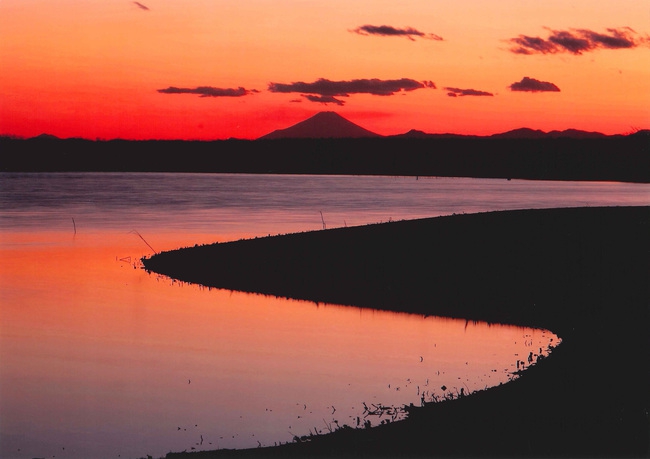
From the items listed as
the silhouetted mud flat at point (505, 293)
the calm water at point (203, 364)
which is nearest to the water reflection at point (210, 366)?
the calm water at point (203, 364)

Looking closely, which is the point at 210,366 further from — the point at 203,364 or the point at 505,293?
the point at 505,293

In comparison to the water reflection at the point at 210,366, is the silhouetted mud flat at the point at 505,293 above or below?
above

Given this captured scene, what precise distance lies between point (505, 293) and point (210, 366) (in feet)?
37.0

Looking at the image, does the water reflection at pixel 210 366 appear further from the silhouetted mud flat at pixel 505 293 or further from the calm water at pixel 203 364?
the silhouetted mud flat at pixel 505 293

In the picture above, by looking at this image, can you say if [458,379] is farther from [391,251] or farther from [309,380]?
[391,251]

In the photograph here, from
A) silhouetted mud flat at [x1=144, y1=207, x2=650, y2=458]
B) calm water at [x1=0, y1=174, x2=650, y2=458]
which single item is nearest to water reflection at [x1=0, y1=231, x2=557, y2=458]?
calm water at [x1=0, y1=174, x2=650, y2=458]

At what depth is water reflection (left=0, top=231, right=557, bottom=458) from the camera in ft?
49.2

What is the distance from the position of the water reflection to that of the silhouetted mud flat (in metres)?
1.36

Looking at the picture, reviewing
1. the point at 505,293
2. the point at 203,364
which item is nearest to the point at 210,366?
the point at 203,364

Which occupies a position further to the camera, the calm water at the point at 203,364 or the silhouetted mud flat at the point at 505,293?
the calm water at the point at 203,364

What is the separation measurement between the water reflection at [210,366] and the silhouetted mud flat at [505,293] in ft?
4.47

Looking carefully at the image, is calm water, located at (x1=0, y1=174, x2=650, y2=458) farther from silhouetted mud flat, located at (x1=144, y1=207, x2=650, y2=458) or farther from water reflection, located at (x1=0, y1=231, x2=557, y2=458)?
silhouetted mud flat, located at (x1=144, y1=207, x2=650, y2=458)

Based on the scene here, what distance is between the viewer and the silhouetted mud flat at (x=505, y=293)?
1228 cm

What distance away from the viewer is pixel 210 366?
768 inches
